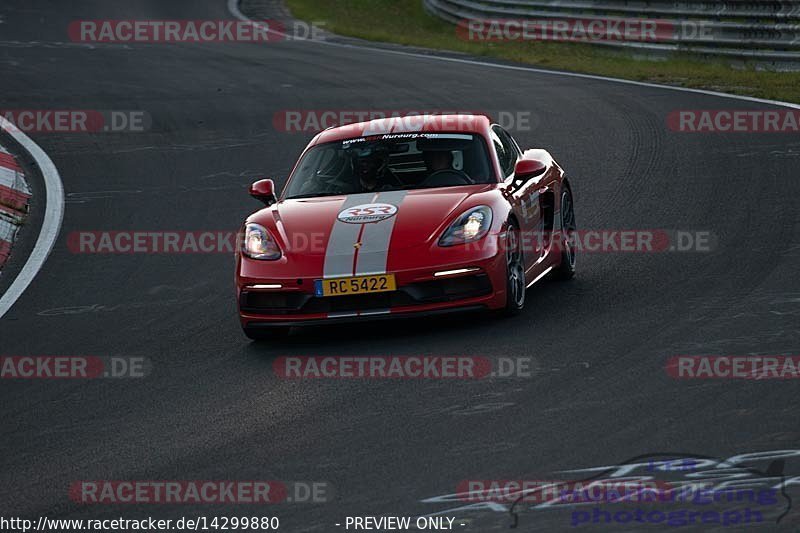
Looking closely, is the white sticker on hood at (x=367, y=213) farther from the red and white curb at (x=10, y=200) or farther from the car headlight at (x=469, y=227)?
the red and white curb at (x=10, y=200)

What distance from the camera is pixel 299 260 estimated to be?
8.69 metres

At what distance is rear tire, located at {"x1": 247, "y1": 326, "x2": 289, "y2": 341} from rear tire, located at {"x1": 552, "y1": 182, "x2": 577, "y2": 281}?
2224 mm

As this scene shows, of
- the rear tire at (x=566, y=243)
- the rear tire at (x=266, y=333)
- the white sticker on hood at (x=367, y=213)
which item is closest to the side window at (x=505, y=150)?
the rear tire at (x=566, y=243)

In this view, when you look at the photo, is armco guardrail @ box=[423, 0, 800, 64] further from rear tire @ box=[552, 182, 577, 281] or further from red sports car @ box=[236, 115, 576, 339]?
red sports car @ box=[236, 115, 576, 339]

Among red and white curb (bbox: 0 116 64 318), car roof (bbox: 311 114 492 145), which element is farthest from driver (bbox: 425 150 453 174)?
red and white curb (bbox: 0 116 64 318)

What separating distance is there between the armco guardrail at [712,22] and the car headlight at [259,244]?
Result: 1286 cm

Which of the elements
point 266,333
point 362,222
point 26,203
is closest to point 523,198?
point 362,222

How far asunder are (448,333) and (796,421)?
2.89m

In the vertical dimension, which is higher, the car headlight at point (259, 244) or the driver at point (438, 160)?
the driver at point (438, 160)

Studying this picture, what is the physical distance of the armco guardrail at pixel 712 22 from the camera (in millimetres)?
20438

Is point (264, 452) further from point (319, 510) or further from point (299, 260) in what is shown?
point (299, 260)

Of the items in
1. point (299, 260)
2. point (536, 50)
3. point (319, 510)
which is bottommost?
point (319, 510)

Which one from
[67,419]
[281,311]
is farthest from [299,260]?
[67,419]

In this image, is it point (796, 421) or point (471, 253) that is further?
point (471, 253)
